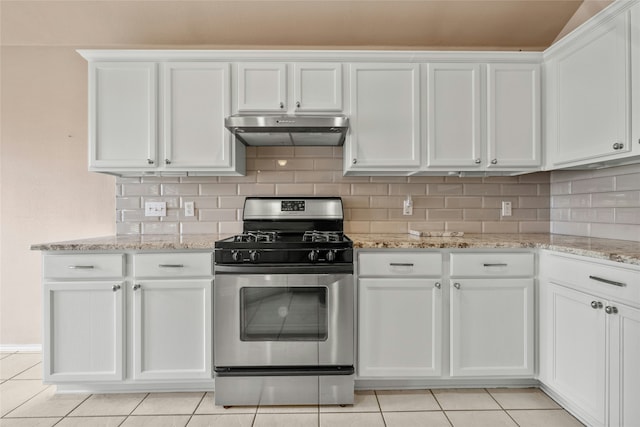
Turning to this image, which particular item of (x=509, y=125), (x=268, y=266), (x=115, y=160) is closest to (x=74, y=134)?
(x=115, y=160)

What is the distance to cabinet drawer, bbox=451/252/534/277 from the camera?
83.7 inches

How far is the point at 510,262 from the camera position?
2.13m

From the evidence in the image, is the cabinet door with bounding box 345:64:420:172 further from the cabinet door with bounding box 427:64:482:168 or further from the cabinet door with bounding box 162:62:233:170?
the cabinet door with bounding box 162:62:233:170

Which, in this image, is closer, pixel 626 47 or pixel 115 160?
pixel 626 47

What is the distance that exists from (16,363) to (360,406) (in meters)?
2.50

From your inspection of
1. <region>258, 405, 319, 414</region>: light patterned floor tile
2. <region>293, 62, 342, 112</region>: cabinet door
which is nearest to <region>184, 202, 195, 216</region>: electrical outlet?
<region>293, 62, 342, 112</region>: cabinet door

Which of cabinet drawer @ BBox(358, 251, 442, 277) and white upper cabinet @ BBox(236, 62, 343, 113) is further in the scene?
white upper cabinet @ BBox(236, 62, 343, 113)

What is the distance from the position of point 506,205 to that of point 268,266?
1.95 m

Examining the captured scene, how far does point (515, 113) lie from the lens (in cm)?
240

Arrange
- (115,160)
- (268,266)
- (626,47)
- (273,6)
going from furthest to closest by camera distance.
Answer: (273,6) < (115,160) < (268,266) < (626,47)

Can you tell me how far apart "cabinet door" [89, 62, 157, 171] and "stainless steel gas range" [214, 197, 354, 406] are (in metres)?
0.96

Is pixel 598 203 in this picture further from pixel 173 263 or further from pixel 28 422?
pixel 28 422

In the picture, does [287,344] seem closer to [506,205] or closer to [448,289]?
[448,289]

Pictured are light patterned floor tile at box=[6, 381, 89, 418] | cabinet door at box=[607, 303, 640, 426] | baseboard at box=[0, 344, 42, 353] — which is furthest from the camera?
baseboard at box=[0, 344, 42, 353]
